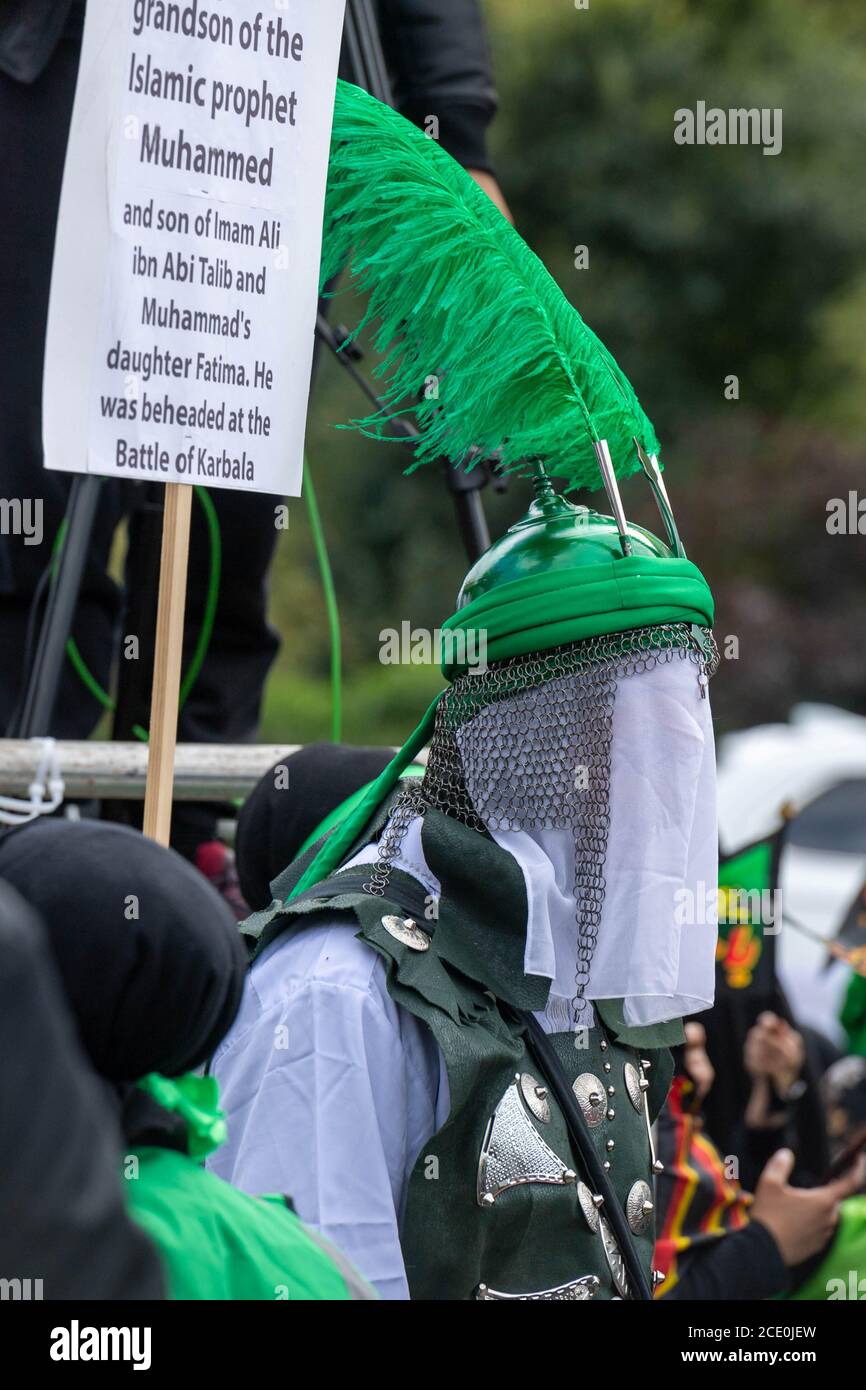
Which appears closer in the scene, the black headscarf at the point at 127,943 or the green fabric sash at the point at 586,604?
the black headscarf at the point at 127,943

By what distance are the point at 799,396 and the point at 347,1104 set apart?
19.7 meters

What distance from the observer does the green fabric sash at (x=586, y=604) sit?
2.46 m

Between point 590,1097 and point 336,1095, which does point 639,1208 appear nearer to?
point 590,1097

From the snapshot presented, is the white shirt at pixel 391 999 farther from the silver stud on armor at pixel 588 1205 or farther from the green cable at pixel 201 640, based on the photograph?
the green cable at pixel 201 640

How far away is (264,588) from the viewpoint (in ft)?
13.6

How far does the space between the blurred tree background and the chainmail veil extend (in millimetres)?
15330

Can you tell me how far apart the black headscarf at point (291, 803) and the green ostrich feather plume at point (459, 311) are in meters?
0.59

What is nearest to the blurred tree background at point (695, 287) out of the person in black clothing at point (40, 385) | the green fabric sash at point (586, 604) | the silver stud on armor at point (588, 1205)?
the person in black clothing at point (40, 385)

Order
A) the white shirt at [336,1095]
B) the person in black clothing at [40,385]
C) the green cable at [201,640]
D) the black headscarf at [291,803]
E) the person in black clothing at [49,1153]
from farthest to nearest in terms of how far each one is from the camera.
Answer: the green cable at [201,640] → the person in black clothing at [40,385] → the black headscarf at [291,803] → the white shirt at [336,1095] → the person in black clothing at [49,1153]

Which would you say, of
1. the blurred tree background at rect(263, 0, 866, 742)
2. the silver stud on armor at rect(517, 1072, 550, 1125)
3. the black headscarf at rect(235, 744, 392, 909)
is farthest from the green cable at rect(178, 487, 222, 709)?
the blurred tree background at rect(263, 0, 866, 742)

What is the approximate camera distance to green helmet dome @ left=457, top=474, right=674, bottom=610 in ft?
8.28

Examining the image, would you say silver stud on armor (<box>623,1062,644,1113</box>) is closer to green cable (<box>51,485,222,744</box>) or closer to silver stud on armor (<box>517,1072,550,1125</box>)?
silver stud on armor (<box>517,1072,550,1125</box>)

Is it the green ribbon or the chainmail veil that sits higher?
the chainmail veil

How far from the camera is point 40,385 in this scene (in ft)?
11.3
